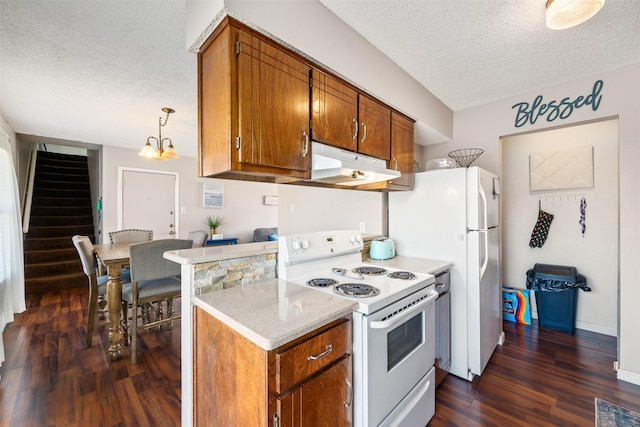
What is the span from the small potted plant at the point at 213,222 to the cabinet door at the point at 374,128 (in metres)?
4.54

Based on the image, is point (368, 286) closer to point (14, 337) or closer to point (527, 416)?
point (527, 416)

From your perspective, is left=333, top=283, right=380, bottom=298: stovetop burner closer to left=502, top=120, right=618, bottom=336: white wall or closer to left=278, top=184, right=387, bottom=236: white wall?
left=278, top=184, right=387, bottom=236: white wall

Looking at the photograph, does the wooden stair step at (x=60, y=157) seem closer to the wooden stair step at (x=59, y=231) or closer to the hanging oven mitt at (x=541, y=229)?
the wooden stair step at (x=59, y=231)

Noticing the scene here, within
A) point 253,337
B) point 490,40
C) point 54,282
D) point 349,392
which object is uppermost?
point 490,40

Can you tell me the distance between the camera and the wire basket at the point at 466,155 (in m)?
2.74

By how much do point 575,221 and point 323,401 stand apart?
332 cm

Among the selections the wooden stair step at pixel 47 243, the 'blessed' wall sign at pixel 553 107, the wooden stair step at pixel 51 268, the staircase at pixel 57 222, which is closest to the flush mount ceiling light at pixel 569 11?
the 'blessed' wall sign at pixel 553 107

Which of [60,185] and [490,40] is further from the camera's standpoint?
[60,185]

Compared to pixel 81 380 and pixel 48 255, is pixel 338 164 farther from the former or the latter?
pixel 48 255

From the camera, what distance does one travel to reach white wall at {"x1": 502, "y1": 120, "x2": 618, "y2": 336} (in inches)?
107

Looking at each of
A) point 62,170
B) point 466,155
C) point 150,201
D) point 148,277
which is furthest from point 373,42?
point 62,170

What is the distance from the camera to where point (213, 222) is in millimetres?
5699

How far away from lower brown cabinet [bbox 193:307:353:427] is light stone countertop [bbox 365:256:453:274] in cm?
96

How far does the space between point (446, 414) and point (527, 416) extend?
1.58 ft
